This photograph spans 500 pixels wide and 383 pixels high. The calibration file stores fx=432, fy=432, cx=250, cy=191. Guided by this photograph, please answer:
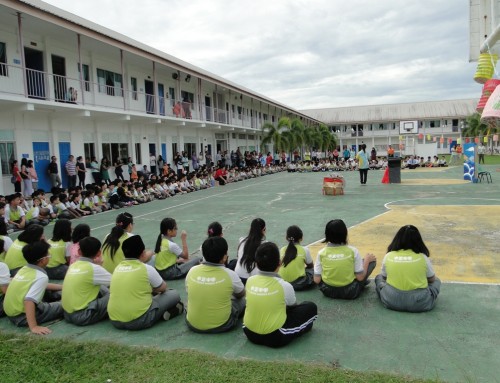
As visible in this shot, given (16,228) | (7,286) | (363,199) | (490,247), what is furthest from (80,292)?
(363,199)

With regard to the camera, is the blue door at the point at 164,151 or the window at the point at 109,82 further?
the blue door at the point at 164,151

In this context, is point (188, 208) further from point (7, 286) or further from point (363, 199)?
point (7, 286)

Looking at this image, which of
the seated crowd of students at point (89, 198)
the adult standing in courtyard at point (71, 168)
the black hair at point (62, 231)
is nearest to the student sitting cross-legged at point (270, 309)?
the black hair at point (62, 231)

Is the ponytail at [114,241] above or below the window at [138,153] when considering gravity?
below

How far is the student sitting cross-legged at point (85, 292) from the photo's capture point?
14.4ft

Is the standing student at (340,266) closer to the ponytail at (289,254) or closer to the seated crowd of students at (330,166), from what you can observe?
the ponytail at (289,254)

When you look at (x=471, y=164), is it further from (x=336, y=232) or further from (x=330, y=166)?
(x=336, y=232)

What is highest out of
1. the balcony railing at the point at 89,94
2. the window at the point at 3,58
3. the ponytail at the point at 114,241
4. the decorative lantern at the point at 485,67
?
the window at the point at 3,58

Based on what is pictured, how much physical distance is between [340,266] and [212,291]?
1562mm

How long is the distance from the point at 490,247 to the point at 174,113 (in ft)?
64.6

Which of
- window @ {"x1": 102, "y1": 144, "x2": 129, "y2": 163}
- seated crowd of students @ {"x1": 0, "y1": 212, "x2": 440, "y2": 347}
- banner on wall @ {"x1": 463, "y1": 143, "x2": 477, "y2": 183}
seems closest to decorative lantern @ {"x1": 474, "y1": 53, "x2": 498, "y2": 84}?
banner on wall @ {"x1": 463, "y1": 143, "x2": 477, "y2": 183}

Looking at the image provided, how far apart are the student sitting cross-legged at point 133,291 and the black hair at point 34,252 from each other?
0.82 m

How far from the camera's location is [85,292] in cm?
443

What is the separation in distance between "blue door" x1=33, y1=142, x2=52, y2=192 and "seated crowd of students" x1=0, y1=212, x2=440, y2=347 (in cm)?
1205
